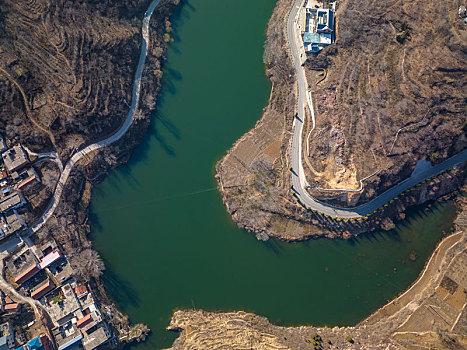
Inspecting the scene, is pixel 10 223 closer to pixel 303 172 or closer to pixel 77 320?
pixel 77 320

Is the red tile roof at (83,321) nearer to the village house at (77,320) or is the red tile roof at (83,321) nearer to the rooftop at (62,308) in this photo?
the village house at (77,320)

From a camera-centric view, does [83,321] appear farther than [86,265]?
No

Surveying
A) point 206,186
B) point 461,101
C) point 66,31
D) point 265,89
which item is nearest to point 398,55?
point 461,101

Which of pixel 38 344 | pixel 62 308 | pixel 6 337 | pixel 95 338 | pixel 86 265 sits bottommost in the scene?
pixel 95 338

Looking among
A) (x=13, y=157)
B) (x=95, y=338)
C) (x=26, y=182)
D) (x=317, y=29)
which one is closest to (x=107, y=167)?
(x=26, y=182)

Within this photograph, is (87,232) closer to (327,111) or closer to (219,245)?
(219,245)
